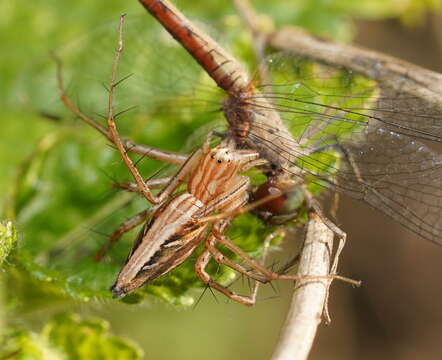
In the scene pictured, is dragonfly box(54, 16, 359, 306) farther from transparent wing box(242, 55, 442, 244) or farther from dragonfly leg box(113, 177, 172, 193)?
transparent wing box(242, 55, 442, 244)

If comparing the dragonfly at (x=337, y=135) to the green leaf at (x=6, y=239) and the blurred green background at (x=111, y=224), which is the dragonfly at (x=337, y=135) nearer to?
the blurred green background at (x=111, y=224)

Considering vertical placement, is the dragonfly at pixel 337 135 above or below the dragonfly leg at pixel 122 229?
above

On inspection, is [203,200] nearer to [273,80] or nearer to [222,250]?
[222,250]

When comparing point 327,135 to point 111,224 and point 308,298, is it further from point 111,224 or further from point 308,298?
point 111,224

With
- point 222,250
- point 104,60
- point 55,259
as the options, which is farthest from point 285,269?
point 104,60

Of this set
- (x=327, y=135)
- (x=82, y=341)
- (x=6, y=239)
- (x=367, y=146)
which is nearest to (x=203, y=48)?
(x=327, y=135)

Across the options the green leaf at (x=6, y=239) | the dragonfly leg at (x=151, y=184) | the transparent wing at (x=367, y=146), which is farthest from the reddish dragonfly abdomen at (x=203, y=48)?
the green leaf at (x=6, y=239)
